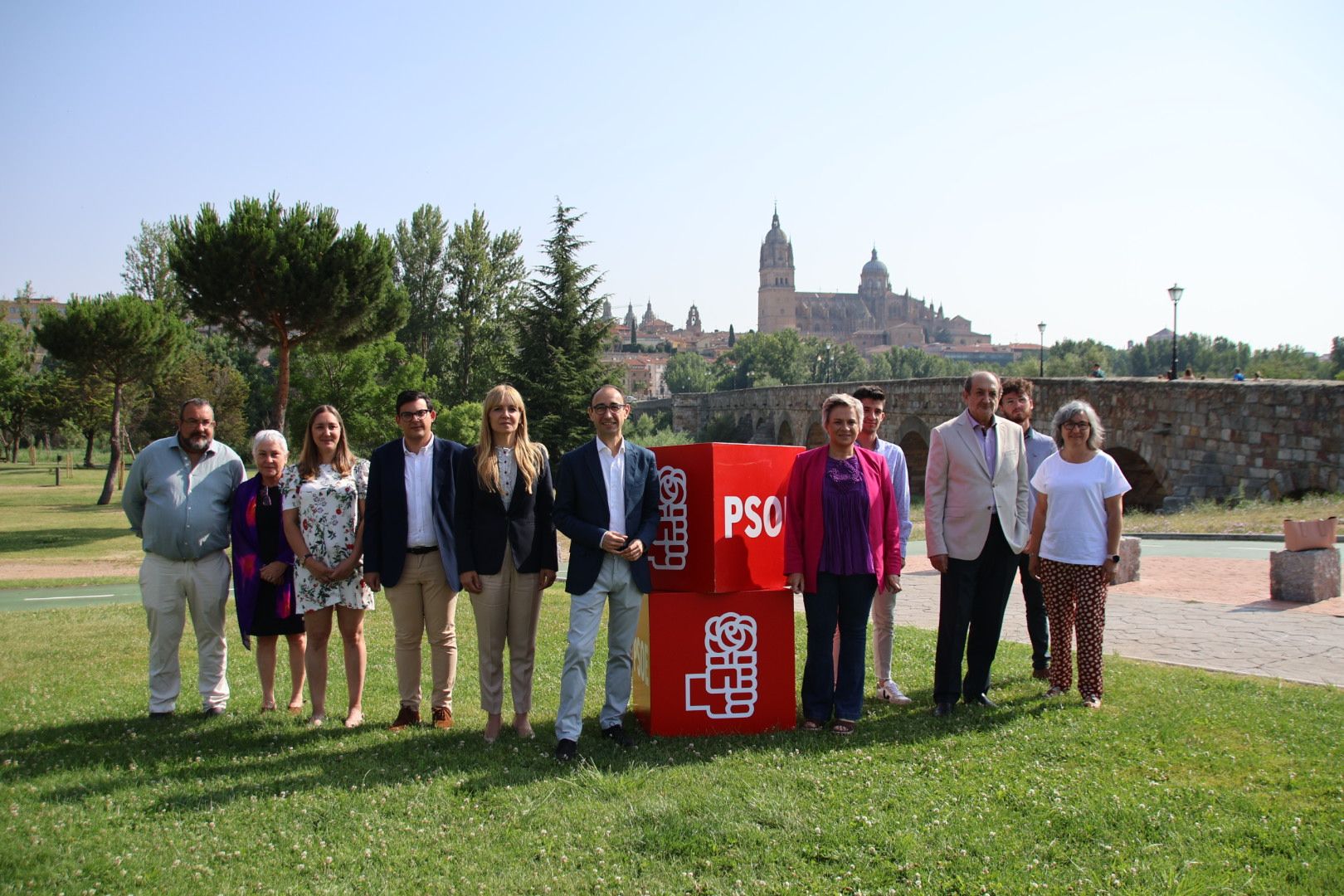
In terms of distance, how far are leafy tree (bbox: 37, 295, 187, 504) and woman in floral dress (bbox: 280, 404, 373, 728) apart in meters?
26.2

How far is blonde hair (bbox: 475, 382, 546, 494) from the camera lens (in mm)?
4414

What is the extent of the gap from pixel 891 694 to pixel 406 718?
8.24 ft

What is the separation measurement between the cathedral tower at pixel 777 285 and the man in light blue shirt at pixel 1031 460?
154 meters

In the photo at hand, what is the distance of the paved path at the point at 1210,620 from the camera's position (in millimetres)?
5836

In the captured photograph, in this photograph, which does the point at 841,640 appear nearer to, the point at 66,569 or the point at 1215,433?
the point at 1215,433

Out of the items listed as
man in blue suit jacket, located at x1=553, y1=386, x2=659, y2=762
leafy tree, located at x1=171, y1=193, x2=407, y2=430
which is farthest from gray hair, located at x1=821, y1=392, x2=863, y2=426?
leafy tree, located at x1=171, y1=193, x2=407, y2=430

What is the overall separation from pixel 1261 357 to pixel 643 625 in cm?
7930

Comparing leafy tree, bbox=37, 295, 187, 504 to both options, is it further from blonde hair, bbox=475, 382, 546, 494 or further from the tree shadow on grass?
blonde hair, bbox=475, 382, 546, 494

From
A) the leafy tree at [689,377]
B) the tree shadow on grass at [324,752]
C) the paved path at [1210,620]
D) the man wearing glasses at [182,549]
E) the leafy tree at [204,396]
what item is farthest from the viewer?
the leafy tree at [689,377]

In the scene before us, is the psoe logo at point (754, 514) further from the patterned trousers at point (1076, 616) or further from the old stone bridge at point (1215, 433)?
the old stone bridge at point (1215, 433)

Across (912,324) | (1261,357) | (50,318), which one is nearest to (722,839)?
(50,318)

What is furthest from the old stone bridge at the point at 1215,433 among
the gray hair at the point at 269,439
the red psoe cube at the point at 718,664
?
the gray hair at the point at 269,439

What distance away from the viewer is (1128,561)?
9227 mm

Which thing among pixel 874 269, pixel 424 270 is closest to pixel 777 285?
pixel 874 269
